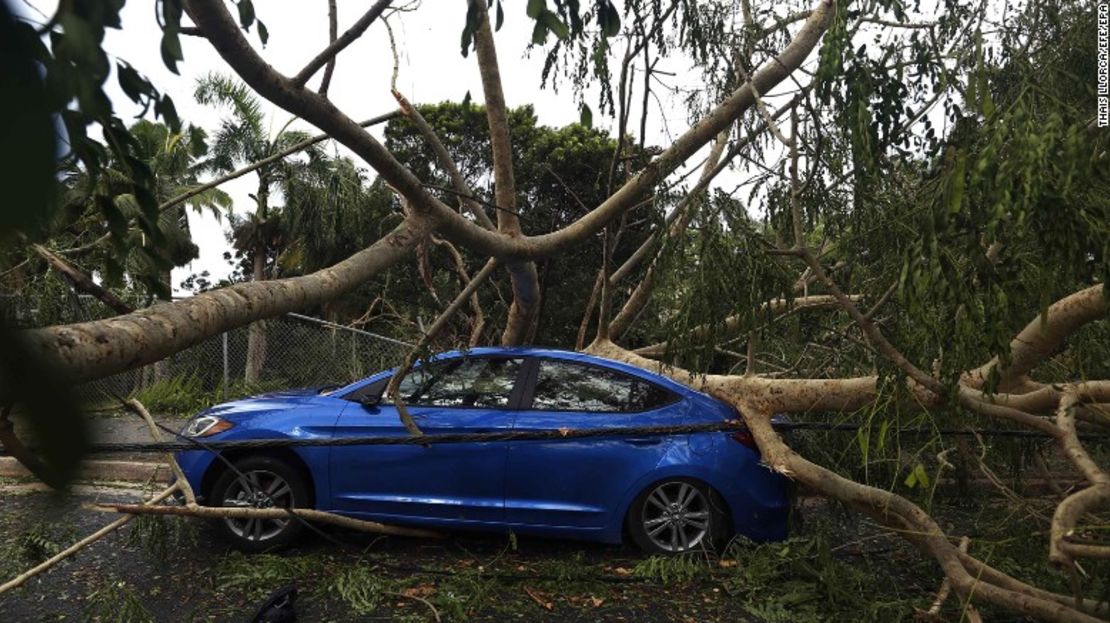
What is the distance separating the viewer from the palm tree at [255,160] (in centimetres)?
1130

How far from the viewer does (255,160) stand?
15742 millimetres

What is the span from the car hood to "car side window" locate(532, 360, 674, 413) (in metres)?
1.45

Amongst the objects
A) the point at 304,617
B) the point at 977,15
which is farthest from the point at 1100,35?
the point at 304,617

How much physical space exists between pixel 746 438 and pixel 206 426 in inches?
136

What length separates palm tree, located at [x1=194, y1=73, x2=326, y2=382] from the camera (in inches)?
445

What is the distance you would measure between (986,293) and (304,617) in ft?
11.4

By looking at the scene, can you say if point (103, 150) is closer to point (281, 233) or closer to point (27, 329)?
point (27, 329)

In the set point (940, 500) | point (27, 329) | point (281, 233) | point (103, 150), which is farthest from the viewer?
point (281, 233)

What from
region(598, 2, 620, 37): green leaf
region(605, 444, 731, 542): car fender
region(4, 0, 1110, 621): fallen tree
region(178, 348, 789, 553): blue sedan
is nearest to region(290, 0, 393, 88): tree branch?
region(4, 0, 1110, 621): fallen tree

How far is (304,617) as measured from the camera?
4.25 m

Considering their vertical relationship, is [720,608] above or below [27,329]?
below

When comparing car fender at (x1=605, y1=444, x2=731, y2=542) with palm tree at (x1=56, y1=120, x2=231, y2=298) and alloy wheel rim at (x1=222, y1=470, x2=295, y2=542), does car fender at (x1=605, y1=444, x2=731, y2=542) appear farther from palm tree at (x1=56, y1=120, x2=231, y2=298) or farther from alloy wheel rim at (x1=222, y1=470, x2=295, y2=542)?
palm tree at (x1=56, y1=120, x2=231, y2=298)

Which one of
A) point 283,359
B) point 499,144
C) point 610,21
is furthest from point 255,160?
point 610,21

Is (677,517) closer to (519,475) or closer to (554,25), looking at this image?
(519,475)
